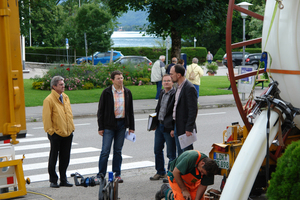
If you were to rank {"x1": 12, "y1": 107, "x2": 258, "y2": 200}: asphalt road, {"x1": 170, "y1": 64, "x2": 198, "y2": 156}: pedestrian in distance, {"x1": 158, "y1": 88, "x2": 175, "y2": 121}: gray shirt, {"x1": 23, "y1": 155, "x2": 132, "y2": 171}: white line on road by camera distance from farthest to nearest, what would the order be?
{"x1": 23, "y1": 155, "x2": 132, "y2": 171}: white line on road, {"x1": 158, "y1": 88, "x2": 175, "y2": 121}: gray shirt, {"x1": 12, "y1": 107, "x2": 258, "y2": 200}: asphalt road, {"x1": 170, "y1": 64, "x2": 198, "y2": 156}: pedestrian in distance

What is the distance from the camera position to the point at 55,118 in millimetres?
6328

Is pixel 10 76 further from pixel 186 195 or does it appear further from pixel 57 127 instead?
pixel 186 195

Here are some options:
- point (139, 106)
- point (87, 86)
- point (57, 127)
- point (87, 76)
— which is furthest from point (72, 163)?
point (87, 76)

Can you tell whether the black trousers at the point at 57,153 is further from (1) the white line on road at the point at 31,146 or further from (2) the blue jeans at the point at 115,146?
(1) the white line on road at the point at 31,146

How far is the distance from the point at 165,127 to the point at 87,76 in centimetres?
1477

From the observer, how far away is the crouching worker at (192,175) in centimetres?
464

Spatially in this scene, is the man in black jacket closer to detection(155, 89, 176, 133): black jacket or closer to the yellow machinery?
detection(155, 89, 176, 133): black jacket

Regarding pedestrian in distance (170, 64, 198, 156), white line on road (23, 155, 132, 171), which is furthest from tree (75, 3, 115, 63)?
pedestrian in distance (170, 64, 198, 156)

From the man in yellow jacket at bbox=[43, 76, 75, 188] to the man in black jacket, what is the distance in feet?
1.91

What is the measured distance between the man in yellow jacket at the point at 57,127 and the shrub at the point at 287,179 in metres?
3.96

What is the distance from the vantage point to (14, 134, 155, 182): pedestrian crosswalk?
741cm

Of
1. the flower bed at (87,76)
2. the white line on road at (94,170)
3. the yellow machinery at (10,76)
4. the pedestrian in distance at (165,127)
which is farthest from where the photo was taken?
the flower bed at (87,76)

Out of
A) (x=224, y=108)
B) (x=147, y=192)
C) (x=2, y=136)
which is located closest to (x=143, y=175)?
(x=147, y=192)

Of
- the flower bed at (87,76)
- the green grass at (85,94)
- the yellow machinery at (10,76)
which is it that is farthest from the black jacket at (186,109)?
the flower bed at (87,76)
